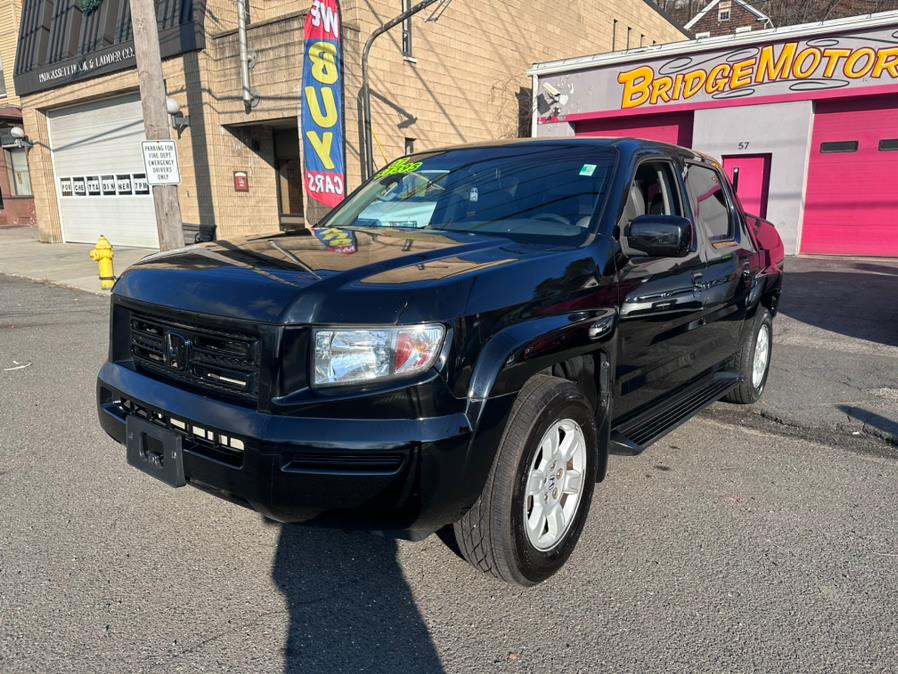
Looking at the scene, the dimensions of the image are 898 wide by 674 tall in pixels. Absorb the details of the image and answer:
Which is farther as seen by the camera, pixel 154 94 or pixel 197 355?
pixel 154 94

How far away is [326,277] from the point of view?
2.36m

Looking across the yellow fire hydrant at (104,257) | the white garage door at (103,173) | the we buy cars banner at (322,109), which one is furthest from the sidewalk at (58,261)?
the we buy cars banner at (322,109)

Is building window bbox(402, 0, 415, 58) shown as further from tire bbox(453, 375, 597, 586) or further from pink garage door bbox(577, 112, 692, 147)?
tire bbox(453, 375, 597, 586)

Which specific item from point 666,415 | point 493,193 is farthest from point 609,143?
point 666,415

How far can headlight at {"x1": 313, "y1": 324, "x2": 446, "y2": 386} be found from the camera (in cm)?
224

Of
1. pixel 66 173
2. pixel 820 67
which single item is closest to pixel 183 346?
pixel 820 67

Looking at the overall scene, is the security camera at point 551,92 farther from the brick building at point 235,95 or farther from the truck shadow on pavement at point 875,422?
the truck shadow on pavement at point 875,422

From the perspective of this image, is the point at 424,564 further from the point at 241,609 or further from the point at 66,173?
the point at 66,173

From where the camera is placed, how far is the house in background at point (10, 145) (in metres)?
21.4

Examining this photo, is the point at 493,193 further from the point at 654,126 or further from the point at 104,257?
the point at 654,126

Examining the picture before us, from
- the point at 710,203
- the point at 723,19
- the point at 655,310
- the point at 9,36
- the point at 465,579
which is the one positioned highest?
the point at 723,19

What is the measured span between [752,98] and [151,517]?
50.8 ft

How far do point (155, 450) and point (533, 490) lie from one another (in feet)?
4.88

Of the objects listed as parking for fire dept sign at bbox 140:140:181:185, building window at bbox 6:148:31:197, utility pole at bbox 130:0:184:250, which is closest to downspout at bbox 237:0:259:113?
utility pole at bbox 130:0:184:250
